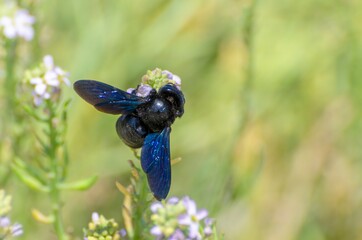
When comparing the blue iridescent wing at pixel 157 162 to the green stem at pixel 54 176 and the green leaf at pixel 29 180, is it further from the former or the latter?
the green leaf at pixel 29 180

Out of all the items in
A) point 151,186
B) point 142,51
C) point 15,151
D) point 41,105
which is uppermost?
point 142,51

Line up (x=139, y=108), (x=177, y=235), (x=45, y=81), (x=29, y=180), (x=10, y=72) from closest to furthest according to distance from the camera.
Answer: (x=177, y=235), (x=139, y=108), (x=45, y=81), (x=29, y=180), (x=10, y=72)

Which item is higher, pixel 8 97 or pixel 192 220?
pixel 8 97

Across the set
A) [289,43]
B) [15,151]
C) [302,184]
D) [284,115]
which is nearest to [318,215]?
[302,184]

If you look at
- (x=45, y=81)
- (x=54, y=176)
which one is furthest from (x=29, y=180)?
(x=45, y=81)

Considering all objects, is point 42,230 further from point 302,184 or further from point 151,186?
point 151,186

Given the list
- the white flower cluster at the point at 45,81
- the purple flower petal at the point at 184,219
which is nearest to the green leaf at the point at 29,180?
the white flower cluster at the point at 45,81

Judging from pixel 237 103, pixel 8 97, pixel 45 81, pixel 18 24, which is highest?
pixel 237 103

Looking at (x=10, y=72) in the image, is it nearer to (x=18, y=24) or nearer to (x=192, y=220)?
(x=18, y=24)
